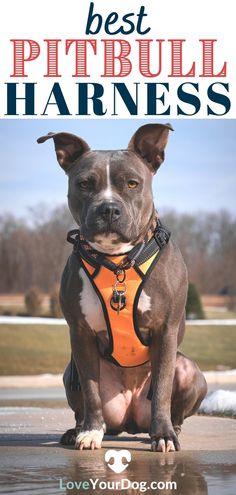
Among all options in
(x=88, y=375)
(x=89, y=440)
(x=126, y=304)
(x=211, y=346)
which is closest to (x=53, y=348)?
(x=211, y=346)

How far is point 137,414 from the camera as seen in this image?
270 inches

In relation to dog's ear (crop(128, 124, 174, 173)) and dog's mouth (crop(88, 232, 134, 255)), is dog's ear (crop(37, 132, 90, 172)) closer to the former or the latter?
dog's ear (crop(128, 124, 174, 173))

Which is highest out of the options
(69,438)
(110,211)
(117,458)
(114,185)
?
(114,185)

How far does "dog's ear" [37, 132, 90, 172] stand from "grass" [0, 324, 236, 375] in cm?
1335

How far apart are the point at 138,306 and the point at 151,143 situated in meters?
1.08

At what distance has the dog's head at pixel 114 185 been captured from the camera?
6.11m

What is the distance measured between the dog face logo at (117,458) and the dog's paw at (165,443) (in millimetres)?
289

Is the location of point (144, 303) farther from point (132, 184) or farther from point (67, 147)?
point (67, 147)

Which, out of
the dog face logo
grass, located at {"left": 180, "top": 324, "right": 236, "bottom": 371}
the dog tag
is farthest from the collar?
grass, located at {"left": 180, "top": 324, "right": 236, "bottom": 371}

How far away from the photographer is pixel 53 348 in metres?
23.3

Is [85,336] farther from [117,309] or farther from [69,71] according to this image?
[69,71]

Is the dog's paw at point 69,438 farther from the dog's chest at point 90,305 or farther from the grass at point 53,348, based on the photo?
the grass at point 53,348

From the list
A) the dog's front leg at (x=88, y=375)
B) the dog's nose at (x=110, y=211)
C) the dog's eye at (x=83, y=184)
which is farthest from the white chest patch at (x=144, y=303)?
the dog's eye at (x=83, y=184)

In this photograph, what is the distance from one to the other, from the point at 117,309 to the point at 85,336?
1.02 ft
